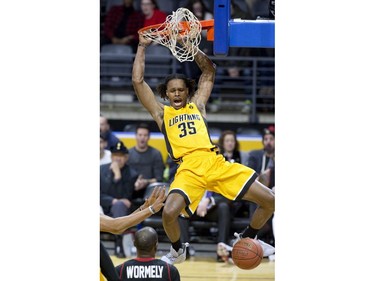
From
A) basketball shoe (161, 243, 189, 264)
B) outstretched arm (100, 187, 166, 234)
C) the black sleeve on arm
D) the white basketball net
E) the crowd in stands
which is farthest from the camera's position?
the crowd in stands

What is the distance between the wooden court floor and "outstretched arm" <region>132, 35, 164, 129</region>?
2924mm

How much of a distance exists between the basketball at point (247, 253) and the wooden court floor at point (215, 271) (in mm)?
2670

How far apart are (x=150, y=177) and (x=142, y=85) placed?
3656mm

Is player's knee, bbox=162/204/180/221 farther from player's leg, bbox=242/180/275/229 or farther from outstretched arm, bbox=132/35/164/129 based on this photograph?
outstretched arm, bbox=132/35/164/129

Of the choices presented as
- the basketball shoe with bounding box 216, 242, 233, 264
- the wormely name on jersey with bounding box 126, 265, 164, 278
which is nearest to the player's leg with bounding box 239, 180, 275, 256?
the wormely name on jersey with bounding box 126, 265, 164, 278

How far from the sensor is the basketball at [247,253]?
663 cm

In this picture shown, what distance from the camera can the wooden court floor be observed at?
9.46m
